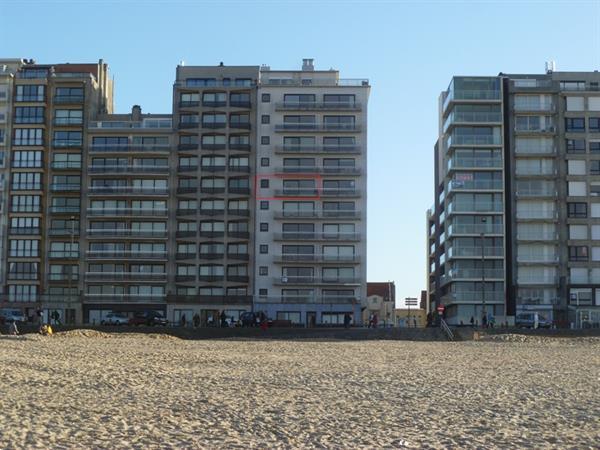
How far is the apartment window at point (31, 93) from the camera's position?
115812 millimetres

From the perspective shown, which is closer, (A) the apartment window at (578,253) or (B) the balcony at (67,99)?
(A) the apartment window at (578,253)

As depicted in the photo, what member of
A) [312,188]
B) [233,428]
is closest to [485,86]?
[312,188]

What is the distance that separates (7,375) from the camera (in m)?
29.8

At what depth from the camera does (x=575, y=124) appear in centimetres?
11394

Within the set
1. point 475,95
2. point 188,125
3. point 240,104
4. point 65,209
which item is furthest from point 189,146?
point 475,95

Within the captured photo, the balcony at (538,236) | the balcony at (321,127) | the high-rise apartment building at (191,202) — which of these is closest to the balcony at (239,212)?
the high-rise apartment building at (191,202)

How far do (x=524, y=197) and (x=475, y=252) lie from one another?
9.08 meters

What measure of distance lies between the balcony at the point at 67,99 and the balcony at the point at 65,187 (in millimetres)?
10233

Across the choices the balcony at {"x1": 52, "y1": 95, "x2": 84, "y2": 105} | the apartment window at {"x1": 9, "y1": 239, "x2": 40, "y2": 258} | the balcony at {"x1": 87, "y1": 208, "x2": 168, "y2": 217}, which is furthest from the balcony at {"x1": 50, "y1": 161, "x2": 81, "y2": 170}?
the apartment window at {"x1": 9, "y1": 239, "x2": 40, "y2": 258}

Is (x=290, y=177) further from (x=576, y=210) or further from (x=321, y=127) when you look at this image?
(x=576, y=210)

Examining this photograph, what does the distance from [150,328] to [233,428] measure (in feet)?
226

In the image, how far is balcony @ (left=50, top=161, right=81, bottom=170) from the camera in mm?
115562

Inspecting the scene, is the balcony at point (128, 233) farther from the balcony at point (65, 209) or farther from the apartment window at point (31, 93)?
the apartment window at point (31, 93)

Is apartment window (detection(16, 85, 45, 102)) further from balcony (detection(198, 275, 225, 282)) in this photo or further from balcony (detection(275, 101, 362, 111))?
balcony (detection(198, 275, 225, 282))
